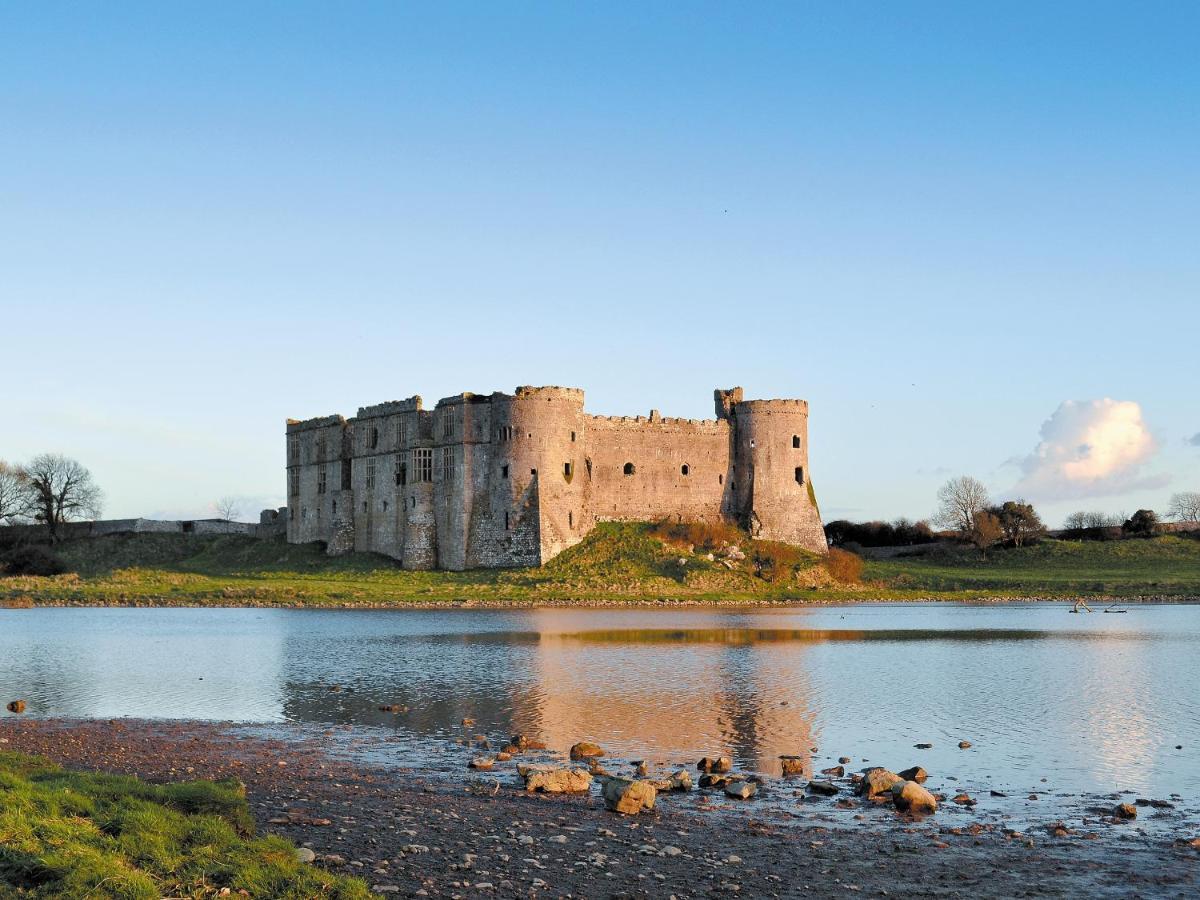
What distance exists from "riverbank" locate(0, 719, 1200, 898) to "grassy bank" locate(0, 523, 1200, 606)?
47502mm

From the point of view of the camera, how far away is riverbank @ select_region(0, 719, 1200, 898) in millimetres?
11797

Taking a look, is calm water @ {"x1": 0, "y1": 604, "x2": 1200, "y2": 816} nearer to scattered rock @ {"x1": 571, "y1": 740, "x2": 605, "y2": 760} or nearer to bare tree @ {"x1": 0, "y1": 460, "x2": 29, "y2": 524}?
scattered rock @ {"x1": 571, "y1": 740, "x2": 605, "y2": 760}

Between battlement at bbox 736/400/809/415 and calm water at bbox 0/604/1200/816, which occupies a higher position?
battlement at bbox 736/400/809/415

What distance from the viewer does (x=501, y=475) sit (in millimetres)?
70500

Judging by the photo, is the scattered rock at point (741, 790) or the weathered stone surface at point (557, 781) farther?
the scattered rock at point (741, 790)

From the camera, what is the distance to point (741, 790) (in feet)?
53.1

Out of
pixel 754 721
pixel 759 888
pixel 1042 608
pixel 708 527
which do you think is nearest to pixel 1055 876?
pixel 759 888

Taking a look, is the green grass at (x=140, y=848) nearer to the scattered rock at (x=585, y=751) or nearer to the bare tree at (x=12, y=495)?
the scattered rock at (x=585, y=751)

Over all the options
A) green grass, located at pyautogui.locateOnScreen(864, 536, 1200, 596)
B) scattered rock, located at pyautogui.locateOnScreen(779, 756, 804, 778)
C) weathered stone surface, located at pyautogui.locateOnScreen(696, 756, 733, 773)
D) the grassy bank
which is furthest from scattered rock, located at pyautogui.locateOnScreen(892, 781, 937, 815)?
green grass, located at pyautogui.locateOnScreen(864, 536, 1200, 596)

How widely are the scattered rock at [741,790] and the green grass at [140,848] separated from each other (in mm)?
6166

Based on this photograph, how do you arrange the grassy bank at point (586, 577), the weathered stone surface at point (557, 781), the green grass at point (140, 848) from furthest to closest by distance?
the grassy bank at point (586, 577) < the weathered stone surface at point (557, 781) < the green grass at point (140, 848)

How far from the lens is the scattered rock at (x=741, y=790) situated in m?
16.1

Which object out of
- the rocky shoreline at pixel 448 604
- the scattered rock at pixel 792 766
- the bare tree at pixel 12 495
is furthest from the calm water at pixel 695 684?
the bare tree at pixel 12 495

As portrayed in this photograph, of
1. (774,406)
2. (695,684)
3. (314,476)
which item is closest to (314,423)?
(314,476)
